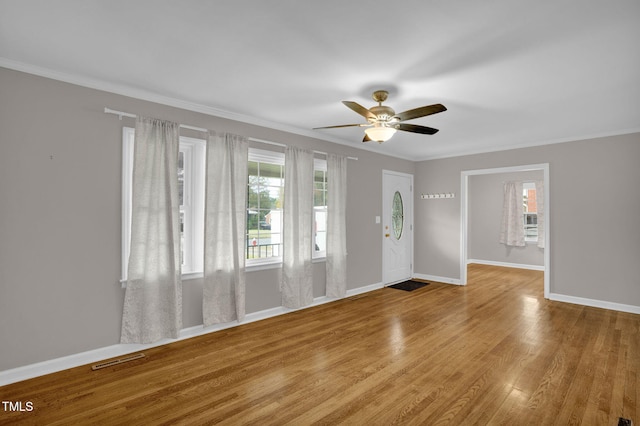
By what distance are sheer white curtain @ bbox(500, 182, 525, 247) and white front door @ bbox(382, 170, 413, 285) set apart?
3.05 m

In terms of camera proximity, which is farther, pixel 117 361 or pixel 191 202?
pixel 191 202

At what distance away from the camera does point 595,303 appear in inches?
194

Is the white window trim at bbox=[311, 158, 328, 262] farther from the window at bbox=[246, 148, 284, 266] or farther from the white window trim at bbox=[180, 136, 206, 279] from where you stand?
the white window trim at bbox=[180, 136, 206, 279]

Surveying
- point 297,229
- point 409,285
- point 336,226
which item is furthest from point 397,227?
point 297,229

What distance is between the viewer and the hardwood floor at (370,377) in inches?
89.7

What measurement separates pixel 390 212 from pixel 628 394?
421 cm

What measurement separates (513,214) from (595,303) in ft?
11.8

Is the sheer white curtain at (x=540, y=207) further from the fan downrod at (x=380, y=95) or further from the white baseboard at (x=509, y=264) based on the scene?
the fan downrod at (x=380, y=95)

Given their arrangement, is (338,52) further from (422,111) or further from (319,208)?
(319,208)

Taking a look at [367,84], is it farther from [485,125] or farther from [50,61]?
[50,61]

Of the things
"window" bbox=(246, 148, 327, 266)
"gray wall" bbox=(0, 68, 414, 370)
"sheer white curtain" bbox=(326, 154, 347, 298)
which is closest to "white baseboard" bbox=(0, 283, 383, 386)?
"gray wall" bbox=(0, 68, 414, 370)

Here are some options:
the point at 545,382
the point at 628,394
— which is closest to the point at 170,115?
the point at 545,382

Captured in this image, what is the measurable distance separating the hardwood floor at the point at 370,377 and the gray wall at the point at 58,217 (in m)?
0.41

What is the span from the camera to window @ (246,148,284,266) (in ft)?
14.1
